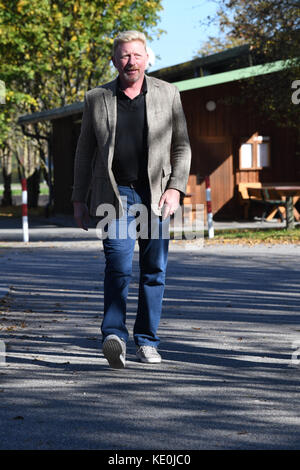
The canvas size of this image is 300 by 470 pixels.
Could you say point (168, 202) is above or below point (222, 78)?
below

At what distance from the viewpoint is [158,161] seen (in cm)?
583

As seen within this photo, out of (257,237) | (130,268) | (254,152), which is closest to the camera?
(130,268)

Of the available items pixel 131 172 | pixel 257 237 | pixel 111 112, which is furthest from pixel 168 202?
pixel 257 237

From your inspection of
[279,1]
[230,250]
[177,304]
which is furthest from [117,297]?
[279,1]

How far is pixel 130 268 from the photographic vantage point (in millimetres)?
6023

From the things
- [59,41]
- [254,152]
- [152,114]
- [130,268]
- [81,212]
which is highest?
[59,41]

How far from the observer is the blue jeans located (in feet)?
19.4

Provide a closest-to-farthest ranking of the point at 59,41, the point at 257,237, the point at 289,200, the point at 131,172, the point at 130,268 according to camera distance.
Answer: the point at 131,172
the point at 130,268
the point at 257,237
the point at 289,200
the point at 59,41

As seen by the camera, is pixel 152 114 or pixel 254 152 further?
pixel 254 152

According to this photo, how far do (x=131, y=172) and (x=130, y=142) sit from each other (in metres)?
0.18

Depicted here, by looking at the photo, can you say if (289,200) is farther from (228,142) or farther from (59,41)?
(59,41)

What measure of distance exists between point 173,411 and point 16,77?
30195mm

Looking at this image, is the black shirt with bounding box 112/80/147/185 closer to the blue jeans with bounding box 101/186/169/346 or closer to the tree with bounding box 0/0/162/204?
the blue jeans with bounding box 101/186/169/346

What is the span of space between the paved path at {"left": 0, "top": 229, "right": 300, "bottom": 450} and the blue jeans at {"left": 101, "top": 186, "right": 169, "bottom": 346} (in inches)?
10.2
